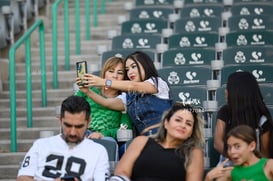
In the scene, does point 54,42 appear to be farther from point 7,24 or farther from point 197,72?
point 197,72

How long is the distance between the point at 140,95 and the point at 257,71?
172 centimetres

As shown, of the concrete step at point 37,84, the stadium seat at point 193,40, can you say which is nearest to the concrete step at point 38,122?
the concrete step at point 37,84

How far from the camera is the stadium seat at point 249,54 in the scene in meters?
10.1

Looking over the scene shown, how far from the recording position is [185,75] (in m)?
9.59

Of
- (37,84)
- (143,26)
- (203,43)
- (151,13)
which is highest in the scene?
(151,13)

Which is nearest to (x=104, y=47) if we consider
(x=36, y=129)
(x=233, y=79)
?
(x=36, y=129)

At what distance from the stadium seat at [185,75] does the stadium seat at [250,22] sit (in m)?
1.98

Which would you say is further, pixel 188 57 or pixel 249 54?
pixel 188 57

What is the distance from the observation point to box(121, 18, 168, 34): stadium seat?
11742mm

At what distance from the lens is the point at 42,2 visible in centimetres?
1366

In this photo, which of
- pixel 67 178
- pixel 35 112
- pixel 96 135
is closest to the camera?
pixel 67 178

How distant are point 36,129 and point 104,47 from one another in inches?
58.6

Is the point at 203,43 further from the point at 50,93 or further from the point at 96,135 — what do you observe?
the point at 96,135

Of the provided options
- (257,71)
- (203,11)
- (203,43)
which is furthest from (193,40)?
(257,71)
